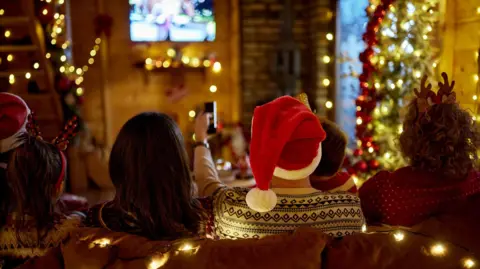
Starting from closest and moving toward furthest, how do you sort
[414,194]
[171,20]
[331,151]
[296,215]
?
[296,215] < [414,194] < [331,151] < [171,20]

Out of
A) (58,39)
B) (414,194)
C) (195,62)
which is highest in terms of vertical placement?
(58,39)

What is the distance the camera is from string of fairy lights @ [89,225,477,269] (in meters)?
1.37

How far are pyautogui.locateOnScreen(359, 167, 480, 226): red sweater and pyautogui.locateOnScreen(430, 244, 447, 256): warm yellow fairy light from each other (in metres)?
0.31

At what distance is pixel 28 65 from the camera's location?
4.73 meters

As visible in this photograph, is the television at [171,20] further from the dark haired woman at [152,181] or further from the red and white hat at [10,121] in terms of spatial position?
the dark haired woman at [152,181]

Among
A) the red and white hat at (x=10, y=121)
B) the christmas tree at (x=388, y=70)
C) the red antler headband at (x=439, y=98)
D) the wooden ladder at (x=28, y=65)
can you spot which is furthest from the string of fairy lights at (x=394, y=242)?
the wooden ladder at (x=28, y=65)

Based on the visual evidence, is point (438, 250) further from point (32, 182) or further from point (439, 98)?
point (32, 182)

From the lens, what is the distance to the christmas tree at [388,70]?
12.0 ft

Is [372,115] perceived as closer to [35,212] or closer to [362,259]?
[362,259]

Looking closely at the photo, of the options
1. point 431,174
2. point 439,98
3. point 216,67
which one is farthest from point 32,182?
point 216,67

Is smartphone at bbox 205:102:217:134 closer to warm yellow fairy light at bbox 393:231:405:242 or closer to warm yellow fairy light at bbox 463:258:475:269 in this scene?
warm yellow fairy light at bbox 393:231:405:242

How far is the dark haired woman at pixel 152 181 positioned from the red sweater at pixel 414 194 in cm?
75

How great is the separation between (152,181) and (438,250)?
2.90 ft

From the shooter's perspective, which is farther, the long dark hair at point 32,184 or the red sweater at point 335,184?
the red sweater at point 335,184
